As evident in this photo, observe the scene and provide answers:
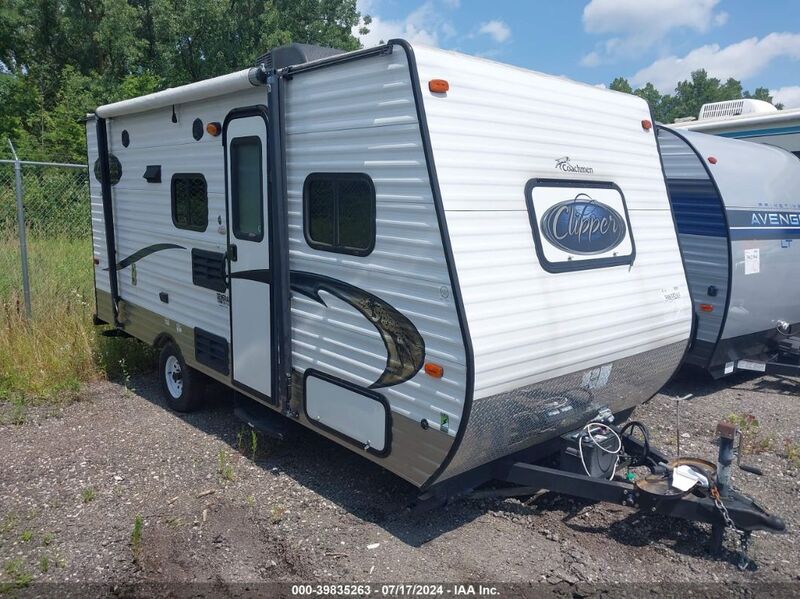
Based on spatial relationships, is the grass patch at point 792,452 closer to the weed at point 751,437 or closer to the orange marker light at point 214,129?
the weed at point 751,437

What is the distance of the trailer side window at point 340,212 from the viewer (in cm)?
399

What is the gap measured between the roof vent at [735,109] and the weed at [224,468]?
26.3 feet

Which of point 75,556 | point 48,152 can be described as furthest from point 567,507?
point 48,152

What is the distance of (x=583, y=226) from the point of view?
14.1ft

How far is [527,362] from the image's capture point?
381 cm

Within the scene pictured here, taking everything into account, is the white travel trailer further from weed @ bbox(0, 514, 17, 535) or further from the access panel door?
weed @ bbox(0, 514, 17, 535)

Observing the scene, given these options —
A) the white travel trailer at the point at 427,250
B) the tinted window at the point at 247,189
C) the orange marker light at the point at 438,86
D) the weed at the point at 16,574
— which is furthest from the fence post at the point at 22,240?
the orange marker light at the point at 438,86

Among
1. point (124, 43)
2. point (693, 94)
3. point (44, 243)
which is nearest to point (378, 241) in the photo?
point (44, 243)

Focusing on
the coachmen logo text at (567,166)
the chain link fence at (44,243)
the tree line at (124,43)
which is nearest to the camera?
the coachmen logo text at (567,166)

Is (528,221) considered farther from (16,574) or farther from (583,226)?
(16,574)

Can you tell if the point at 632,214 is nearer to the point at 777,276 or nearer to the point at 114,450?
the point at 777,276

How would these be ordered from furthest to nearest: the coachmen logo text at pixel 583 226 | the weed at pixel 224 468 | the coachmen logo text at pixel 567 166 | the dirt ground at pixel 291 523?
1. the weed at pixel 224 468
2. the coachmen logo text at pixel 567 166
3. the coachmen logo text at pixel 583 226
4. the dirt ground at pixel 291 523

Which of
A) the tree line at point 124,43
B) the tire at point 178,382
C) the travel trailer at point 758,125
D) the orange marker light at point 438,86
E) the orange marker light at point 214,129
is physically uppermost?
the tree line at point 124,43

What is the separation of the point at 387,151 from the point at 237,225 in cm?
170
